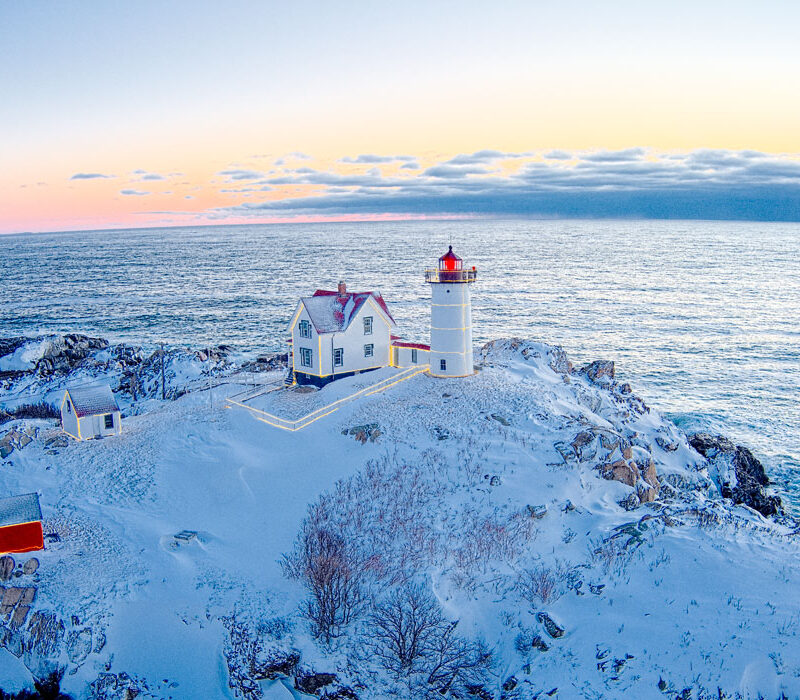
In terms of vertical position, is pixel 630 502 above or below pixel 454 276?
below

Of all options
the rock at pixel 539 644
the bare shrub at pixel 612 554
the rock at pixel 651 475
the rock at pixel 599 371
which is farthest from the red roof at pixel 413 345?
the rock at pixel 539 644

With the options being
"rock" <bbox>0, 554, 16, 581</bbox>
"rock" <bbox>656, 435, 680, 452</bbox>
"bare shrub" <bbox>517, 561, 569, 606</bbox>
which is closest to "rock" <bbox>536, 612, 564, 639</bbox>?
"bare shrub" <bbox>517, 561, 569, 606</bbox>

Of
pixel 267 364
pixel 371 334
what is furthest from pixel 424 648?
pixel 267 364

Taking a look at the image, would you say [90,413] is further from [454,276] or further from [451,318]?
[454,276]

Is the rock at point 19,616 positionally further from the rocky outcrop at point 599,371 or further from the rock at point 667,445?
the rocky outcrop at point 599,371

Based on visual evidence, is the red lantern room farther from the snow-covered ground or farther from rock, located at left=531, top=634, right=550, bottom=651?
rock, located at left=531, top=634, right=550, bottom=651
